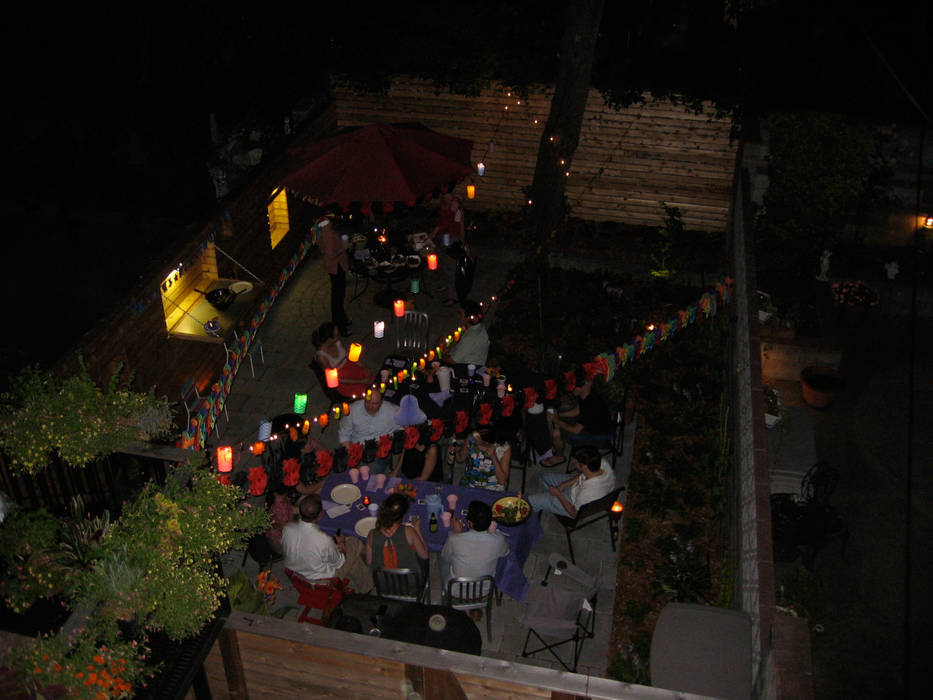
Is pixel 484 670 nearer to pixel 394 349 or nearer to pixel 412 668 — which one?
pixel 412 668

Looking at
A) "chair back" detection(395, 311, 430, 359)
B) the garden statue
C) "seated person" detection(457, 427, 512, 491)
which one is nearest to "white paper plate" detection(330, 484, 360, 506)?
"seated person" detection(457, 427, 512, 491)

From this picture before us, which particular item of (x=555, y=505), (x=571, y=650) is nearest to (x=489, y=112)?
(x=555, y=505)

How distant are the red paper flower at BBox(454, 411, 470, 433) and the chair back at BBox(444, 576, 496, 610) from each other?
2.02 metres

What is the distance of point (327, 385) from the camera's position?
33.1 feet

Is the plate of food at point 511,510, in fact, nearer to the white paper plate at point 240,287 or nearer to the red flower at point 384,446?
the red flower at point 384,446

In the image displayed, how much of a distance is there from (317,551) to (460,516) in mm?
1445

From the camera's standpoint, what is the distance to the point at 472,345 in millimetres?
10305

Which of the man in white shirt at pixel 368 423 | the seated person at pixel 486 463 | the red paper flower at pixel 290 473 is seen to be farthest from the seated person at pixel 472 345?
the red paper flower at pixel 290 473

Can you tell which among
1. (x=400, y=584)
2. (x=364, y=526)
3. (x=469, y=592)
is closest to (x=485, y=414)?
(x=364, y=526)

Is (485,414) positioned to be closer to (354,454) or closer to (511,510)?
(511,510)

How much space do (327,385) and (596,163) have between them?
25.7 ft

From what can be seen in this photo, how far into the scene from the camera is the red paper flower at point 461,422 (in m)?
9.27

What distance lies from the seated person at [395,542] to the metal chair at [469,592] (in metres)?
0.32

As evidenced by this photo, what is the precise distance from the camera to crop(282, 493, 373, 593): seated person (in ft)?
25.0
